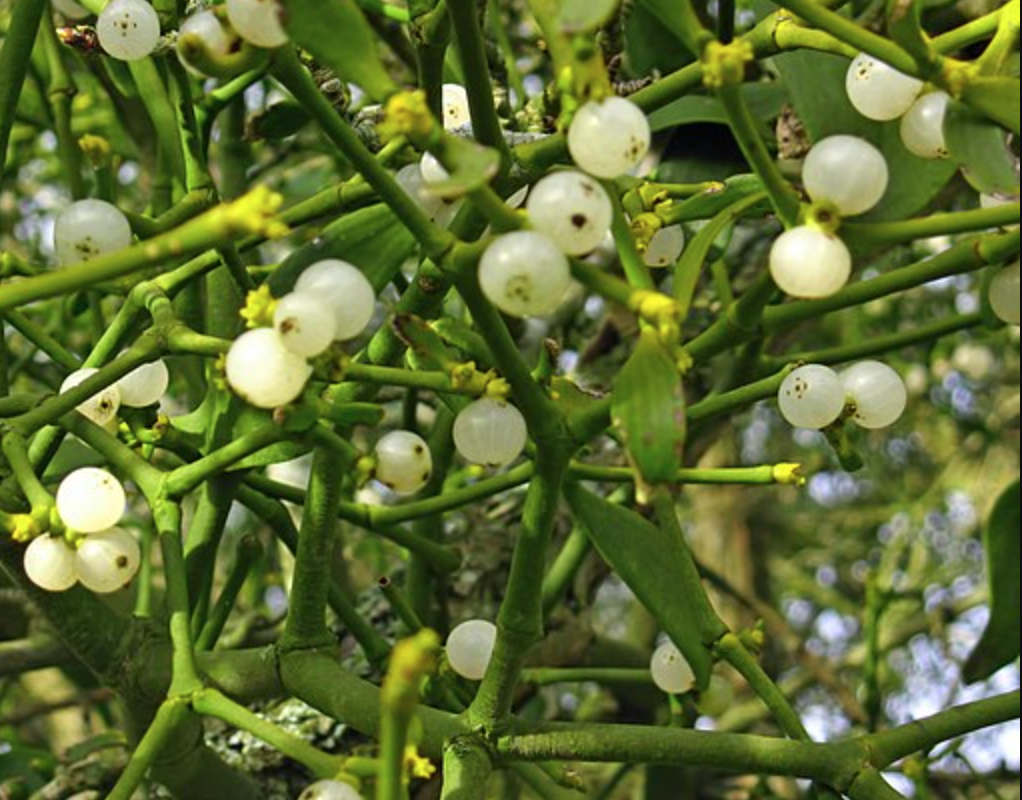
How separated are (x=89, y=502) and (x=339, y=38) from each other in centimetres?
25

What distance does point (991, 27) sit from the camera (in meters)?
0.56

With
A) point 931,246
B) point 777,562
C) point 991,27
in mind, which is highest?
point 777,562

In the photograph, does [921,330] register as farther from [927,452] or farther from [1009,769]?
[927,452]

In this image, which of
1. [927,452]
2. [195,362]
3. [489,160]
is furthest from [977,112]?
[927,452]

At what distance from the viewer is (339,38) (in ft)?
1.62

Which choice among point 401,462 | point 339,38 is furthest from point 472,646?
point 339,38

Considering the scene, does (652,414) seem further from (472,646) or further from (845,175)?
(472,646)

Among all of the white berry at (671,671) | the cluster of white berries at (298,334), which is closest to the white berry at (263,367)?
the cluster of white berries at (298,334)

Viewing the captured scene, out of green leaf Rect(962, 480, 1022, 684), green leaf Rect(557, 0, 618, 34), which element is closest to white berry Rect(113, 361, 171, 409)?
green leaf Rect(557, 0, 618, 34)

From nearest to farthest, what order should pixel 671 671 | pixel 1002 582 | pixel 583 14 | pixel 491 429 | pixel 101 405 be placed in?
1. pixel 583 14
2. pixel 491 429
3. pixel 101 405
4. pixel 671 671
5. pixel 1002 582

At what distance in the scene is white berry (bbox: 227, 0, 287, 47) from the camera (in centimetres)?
50

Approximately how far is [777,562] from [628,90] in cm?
183

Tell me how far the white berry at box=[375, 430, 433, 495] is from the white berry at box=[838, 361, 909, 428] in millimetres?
178

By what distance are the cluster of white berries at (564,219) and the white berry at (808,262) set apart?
55 millimetres
